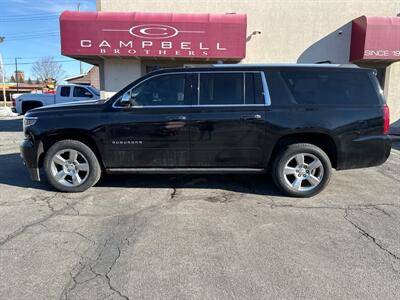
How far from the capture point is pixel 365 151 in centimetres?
529

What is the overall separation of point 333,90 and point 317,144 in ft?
2.87

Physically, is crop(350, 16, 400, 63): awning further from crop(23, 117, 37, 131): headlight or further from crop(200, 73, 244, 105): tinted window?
crop(23, 117, 37, 131): headlight

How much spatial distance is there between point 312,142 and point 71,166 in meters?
3.87

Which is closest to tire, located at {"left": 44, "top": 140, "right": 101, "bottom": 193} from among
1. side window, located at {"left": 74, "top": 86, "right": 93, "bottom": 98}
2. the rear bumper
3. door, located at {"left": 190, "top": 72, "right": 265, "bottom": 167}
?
door, located at {"left": 190, "top": 72, "right": 265, "bottom": 167}

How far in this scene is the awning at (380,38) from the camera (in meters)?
11.8

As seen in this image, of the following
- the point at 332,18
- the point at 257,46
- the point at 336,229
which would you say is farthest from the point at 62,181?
the point at 332,18

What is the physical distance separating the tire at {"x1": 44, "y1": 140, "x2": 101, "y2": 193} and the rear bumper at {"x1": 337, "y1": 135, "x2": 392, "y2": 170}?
3.89 metres

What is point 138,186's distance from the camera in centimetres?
585

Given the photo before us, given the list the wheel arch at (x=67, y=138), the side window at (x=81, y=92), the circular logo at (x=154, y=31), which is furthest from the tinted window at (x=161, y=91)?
the side window at (x=81, y=92)

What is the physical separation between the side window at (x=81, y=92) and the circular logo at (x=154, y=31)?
5911 mm

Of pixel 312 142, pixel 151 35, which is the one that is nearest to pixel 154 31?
pixel 151 35

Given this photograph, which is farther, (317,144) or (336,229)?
(317,144)

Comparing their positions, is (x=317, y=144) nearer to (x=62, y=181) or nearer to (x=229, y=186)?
(x=229, y=186)

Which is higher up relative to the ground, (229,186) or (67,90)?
(67,90)
